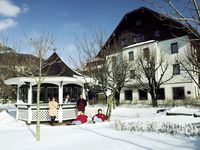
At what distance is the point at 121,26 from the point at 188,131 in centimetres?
3152

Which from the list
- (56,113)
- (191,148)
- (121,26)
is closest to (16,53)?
(56,113)

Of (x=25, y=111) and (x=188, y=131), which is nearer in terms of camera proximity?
(x=188, y=131)

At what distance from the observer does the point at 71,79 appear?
15.9 metres

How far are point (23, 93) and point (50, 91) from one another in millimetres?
2296

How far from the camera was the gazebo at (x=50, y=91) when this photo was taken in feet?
50.6

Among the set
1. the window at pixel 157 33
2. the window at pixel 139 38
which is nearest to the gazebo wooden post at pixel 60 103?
the window at pixel 157 33

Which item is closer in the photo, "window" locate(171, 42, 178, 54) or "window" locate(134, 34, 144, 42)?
"window" locate(171, 42, 178, 54)

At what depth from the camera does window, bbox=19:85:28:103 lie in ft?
55.5

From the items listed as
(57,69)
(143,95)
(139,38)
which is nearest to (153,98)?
(143,95)

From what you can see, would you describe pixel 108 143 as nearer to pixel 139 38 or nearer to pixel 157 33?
pixel 157 33

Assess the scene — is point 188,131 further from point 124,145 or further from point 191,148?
point 124,145

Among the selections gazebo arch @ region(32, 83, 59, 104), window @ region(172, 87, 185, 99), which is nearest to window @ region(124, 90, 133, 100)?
window @ region(172, 87, 185, 99)

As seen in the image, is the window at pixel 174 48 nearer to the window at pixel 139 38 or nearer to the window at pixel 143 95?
the window at pixel 139 38

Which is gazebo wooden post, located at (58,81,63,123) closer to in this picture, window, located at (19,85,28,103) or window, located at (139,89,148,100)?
window, located at (19,85,28,103)
